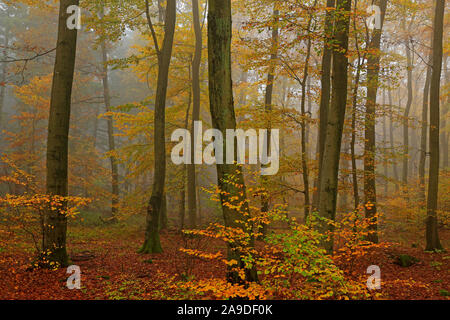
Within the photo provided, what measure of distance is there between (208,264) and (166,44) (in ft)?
22.8

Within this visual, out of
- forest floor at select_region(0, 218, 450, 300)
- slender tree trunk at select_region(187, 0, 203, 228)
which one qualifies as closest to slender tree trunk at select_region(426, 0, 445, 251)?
forest floor at select_region(0, 218, 450, 300)

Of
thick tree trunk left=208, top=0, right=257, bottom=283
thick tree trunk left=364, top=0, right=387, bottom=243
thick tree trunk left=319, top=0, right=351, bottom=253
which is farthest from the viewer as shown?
thick tree trunk left=364, top=0, right=387, bottom=243

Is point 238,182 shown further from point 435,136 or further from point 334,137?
point 435,136

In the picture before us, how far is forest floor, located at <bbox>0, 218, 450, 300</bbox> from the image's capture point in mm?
4996

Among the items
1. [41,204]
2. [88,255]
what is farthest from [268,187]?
[41,204]

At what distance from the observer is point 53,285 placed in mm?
5195

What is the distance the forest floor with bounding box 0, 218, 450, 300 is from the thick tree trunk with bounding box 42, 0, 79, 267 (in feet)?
1.74

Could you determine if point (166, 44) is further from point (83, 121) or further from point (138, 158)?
point (83, 121)

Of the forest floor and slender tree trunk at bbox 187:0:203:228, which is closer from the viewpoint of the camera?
the forest floor

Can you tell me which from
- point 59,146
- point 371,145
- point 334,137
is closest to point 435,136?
point 371,145

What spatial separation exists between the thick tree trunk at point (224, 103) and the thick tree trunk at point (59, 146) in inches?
130

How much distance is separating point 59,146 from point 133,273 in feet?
10.4

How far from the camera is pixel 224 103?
4.86 m

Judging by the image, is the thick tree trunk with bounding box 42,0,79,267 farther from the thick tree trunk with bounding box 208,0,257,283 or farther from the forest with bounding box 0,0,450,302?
the thick tree trunk with bounding box 208,0,257,283
